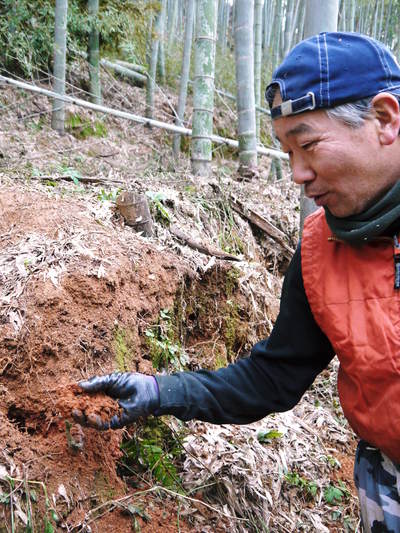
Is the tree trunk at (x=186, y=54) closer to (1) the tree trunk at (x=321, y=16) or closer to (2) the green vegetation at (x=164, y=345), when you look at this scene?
A: (1) the tree trunk at (x=321, y=16)

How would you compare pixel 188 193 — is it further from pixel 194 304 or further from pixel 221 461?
pixel 221 461

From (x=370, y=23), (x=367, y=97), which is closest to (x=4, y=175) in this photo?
(x=367, y=97)

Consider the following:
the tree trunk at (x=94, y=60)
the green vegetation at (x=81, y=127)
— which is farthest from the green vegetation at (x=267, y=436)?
the tree trunk at (x=94, y=60)

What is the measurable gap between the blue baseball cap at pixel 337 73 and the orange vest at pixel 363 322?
0.42 meters

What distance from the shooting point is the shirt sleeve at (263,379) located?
172 centimetres

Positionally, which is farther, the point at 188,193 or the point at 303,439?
the point at 188,193

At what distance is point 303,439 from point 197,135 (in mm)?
3647

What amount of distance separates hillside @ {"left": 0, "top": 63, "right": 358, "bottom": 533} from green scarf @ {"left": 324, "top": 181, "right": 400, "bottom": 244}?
114 cm

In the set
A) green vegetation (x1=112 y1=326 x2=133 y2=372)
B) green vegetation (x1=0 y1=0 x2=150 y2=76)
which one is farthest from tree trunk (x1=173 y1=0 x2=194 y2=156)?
green vegetation (x1=112 y1=326 x2=133 y2=372)

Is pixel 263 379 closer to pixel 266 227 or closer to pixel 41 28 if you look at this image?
pixel 266 227

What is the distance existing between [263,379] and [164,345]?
0.96 meters

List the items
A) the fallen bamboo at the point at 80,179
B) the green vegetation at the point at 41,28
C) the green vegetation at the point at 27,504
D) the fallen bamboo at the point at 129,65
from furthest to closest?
1. the fallen bamboo at the point at 129,65
2. the green vegetation at the point at 41,28
3. the fallen bamboo at the point at 80,179
4. the green vegetation at the point at 27,504

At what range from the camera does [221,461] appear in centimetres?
245

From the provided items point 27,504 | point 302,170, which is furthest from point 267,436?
point 302,170
